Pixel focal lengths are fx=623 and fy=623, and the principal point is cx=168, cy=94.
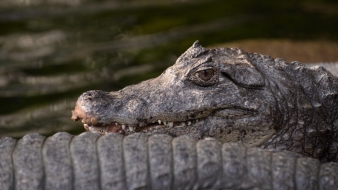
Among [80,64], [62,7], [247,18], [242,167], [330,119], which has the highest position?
[62,7]

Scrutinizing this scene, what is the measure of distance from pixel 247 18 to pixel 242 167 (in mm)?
7059

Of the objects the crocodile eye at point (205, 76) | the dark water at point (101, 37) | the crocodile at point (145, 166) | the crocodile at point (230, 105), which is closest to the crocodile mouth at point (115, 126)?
the crocodile at point (230, 105)

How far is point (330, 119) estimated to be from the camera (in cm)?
427

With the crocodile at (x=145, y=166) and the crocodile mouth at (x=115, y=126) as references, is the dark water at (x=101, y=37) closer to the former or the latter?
the crocodile mouth at (x=115, y=126)

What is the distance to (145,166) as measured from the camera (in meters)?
2.67

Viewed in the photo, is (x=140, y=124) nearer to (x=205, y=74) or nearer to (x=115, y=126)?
(x=115, y=126)

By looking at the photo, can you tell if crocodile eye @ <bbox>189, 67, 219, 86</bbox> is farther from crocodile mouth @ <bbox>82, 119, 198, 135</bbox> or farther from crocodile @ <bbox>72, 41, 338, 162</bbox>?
crocodile mouth @ <bbox>82, 119, 198, 135</bbox>

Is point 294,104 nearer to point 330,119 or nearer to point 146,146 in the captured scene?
point 330,119

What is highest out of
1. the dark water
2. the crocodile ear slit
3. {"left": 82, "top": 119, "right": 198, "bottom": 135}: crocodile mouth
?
the dark water

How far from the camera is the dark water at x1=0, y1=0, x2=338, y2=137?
22.7 ft

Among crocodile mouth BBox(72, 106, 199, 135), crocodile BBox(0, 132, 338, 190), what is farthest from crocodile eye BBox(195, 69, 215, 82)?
crocodile BBox(0, 132, 338, 190)

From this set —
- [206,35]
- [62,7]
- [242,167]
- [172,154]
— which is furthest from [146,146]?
[62,7]

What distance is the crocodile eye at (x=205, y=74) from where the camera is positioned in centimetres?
403

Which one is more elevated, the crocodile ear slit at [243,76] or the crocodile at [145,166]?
the crocodile ear slit at [243,76]
